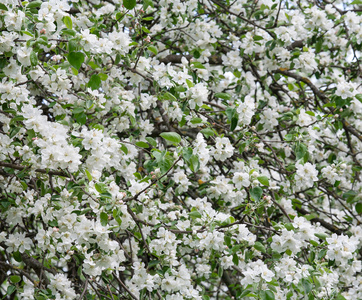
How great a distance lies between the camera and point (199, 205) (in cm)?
256

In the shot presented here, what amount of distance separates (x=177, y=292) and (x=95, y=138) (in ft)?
3.13

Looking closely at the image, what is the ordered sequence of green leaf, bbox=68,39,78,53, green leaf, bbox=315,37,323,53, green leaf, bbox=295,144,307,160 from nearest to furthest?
1. green leaf, bbox=68,39,78,53
2. green leaf, bbox=295,144,307,160
3. green leaf, bbox=315,37,323,53

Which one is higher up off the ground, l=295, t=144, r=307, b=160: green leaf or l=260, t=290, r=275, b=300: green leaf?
l=295, t=144, r=307, b=160: green leaf

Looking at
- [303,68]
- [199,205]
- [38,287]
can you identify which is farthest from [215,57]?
[38,287]

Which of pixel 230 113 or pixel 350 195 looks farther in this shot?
pixel 350 195

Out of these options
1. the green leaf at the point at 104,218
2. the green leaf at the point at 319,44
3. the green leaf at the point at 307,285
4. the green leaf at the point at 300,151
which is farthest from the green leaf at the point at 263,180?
the green leaf at the point at 319,44

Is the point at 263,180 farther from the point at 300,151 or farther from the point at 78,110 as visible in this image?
the point at 78,110

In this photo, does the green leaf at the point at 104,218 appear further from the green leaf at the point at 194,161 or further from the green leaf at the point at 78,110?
the green leaf at the point at 78,110

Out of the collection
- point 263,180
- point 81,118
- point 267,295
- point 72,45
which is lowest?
point 267,295

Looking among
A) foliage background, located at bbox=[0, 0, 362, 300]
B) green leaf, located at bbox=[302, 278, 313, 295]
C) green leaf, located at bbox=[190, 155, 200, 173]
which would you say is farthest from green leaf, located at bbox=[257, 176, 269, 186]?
green leaf, located at bbox=[302, 278, 313, 295]

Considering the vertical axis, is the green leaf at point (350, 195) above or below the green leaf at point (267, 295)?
above

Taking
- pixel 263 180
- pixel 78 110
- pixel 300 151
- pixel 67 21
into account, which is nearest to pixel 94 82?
pixel 78 110

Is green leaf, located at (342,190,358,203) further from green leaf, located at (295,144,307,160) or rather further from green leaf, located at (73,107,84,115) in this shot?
green leaf, located at (73,107,84,115)

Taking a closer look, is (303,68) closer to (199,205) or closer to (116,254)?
(199,205)
